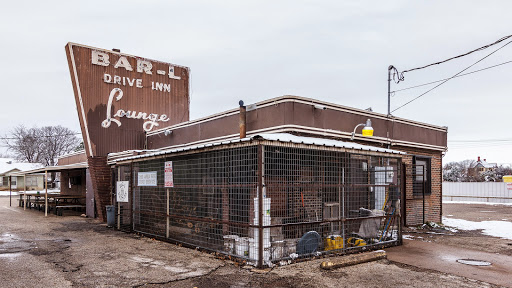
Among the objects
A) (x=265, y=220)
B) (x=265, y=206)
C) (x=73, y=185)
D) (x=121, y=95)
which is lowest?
(x=73, y=185)

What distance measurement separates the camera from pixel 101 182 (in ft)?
56.3

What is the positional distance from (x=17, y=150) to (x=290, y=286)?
81002 millimetres

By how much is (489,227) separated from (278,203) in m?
10.4

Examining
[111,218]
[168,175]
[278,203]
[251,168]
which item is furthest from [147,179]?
[278,203]

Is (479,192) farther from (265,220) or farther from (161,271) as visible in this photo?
(161,271)

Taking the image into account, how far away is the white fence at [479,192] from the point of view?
34.7 m

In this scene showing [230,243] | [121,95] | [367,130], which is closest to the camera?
[230,243]

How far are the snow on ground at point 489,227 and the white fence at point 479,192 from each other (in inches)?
786

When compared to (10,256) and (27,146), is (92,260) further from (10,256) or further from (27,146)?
(27,146)

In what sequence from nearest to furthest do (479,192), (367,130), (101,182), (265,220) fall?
(265,220), (367,130), (101,182), (479,192)

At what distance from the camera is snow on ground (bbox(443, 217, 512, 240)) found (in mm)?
13744

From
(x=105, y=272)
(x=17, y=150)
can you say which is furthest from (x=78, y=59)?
(x=17, y=150)

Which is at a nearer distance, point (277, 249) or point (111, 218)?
point (277, 249)

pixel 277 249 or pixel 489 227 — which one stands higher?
pixel 277 249
